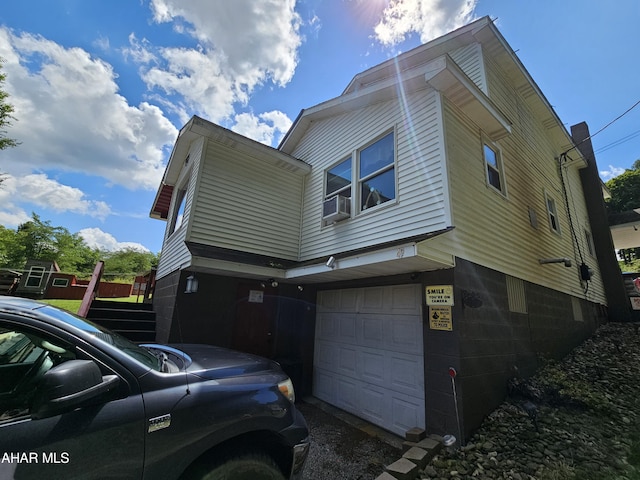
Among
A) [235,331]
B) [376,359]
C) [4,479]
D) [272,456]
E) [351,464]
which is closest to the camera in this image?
[4,479]

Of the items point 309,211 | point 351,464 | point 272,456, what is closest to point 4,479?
point 272,456

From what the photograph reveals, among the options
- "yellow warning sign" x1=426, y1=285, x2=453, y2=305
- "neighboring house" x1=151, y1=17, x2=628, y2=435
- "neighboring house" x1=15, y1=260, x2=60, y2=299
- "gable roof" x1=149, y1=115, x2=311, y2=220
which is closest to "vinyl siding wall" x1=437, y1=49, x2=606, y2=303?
"neighboring house" x1=151, y1=17, x2=628, y2=435

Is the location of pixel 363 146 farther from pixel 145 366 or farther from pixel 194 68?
pixel 145 366

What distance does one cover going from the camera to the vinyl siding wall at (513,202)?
471 cm

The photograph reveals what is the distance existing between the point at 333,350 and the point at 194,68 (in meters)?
7.79

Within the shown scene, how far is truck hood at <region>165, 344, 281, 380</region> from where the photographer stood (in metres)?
1.99

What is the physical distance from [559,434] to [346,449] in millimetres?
2922

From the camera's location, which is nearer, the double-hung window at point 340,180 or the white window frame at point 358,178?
the white window frame at point 358,178

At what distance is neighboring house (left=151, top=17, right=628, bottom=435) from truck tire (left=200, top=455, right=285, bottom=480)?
275 cm

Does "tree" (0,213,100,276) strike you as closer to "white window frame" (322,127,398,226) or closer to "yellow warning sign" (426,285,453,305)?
"white window frame" (322,127,398,226)

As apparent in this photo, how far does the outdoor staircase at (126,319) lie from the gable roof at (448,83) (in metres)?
6.22

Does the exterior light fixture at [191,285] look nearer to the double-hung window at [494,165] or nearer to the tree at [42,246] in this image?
the double-hung window at [494,165]

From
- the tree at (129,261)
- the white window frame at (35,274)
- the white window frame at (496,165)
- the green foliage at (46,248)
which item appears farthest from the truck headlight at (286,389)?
the tree at (129,261)

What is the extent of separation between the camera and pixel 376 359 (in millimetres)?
5164
